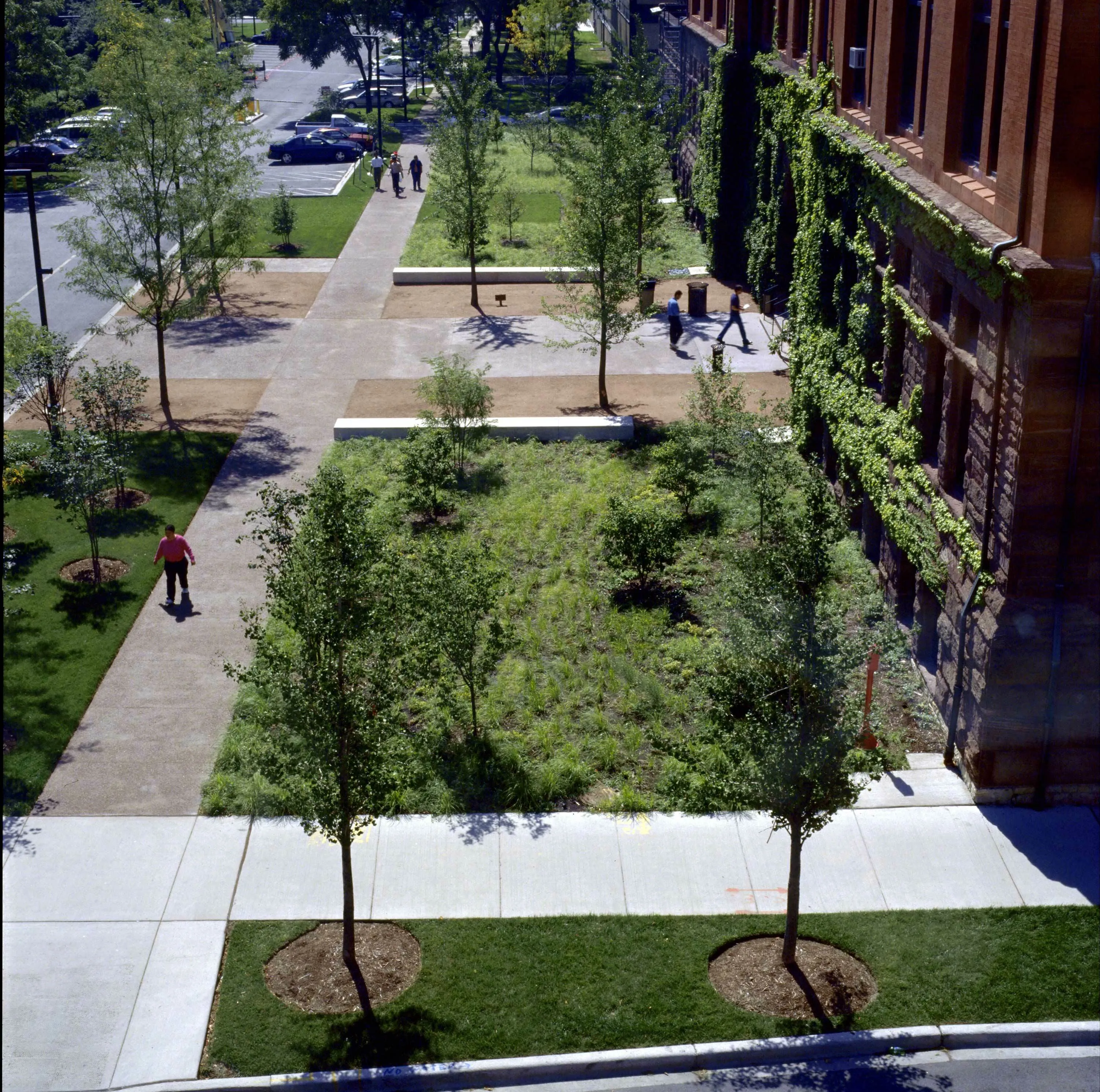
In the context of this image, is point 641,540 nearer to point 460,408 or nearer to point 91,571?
point 460,408

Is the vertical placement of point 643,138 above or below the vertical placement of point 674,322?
above

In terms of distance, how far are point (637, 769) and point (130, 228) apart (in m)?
17.5

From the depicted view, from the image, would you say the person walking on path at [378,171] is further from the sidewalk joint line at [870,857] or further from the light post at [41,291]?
the sidewalk joint line at [870,857]

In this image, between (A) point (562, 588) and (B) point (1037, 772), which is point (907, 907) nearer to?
(B) point (1037, 772)

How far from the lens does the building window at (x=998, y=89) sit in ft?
49.9

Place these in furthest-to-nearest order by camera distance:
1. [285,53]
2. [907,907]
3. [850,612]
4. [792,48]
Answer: [285,53] → [792,48] → [850,612] → [907,907]

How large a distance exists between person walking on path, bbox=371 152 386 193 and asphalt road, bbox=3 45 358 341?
195 centimetres

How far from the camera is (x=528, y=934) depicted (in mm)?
13641

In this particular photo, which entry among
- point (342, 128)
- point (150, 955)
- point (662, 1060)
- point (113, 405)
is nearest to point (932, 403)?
point (662, 1060)

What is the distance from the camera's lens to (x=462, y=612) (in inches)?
646

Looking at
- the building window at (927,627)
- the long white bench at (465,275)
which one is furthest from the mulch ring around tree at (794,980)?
the long white bench at (465,275)

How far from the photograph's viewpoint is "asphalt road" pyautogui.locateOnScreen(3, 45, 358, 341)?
37312 millimetres

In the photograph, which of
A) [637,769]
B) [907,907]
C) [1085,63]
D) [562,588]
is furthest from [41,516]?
[1085,63]

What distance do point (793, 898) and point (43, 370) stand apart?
61.0ft
